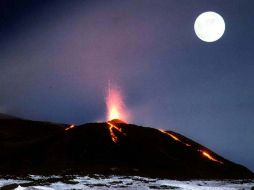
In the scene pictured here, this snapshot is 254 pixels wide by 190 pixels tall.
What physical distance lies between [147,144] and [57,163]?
3528 cm

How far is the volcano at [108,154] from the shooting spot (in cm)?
8569

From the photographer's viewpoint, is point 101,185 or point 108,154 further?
point 108,154

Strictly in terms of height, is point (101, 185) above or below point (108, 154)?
below

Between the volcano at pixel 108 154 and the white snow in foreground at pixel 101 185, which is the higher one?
the volcano at pixel 108 154

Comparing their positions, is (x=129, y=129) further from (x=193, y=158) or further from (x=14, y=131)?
(x=14, y=131)

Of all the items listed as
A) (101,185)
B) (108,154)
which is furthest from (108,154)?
(101,185)

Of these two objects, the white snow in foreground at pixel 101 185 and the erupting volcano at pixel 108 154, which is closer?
the white snow in foreground at pixel 101 185

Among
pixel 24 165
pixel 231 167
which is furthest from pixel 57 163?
pixel 231 167

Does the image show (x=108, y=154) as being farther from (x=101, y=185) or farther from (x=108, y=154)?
(x=101, y=185)

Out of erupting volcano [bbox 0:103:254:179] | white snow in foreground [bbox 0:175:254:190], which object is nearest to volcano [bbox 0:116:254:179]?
erupting volcano [bbox 0:103:254:179]

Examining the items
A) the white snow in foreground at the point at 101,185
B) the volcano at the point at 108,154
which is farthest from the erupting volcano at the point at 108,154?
the white snow in foreground at the point at 101,185

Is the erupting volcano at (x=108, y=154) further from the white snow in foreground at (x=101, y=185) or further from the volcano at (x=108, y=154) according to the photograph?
the white snow in foreground at (x=101, y=185)

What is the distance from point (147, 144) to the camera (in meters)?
114

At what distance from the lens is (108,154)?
325 feet
